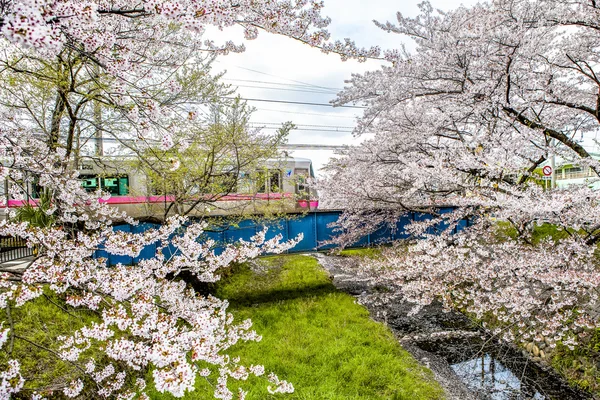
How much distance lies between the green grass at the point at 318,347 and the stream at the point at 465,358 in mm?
318

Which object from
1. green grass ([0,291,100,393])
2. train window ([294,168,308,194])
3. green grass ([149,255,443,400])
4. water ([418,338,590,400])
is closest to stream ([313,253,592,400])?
water ([418,338,590,400])

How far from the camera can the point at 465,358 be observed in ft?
16.1

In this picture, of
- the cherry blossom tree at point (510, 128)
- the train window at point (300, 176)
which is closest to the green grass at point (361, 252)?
the train window at point (300, 176)

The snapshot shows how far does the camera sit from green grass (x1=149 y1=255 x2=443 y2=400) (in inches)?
155

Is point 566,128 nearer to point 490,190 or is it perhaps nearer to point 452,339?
point 490,190

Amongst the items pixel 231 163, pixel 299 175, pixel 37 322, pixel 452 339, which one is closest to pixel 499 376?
pixel 452 339

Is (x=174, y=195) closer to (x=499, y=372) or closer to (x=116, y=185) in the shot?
(x=116, y=185)

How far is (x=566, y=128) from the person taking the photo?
572cm

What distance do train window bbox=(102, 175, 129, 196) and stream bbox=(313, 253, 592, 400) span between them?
6885 millimetres

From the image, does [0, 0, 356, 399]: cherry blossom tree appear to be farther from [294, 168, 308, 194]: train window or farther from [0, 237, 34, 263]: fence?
[294, 168, 308, 194]: train window

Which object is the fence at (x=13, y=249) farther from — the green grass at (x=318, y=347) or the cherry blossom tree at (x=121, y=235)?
the green grass at (x=318, y=347)

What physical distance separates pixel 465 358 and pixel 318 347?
7.23ft

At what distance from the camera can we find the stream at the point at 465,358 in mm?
4090

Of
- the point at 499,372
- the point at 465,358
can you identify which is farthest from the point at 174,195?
the point at 499,372
